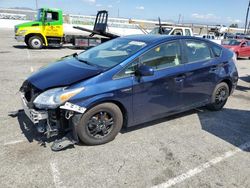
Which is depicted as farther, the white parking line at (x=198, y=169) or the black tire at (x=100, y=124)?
the black tire at (x=100, y=124)

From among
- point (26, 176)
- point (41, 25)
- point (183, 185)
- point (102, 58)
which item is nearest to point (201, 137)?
point (183, 185)

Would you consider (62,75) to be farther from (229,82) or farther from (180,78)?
(229,82)

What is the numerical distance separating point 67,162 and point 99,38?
48.5 feet

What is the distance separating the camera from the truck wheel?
14.6 m

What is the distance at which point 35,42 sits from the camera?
14.8 metres

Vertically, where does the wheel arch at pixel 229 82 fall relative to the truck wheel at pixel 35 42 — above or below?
below

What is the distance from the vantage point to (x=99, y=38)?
1700 cm

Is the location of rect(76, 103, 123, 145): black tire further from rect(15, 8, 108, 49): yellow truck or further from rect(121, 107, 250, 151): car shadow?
rect(15, 8, 108, 49): yellow truck

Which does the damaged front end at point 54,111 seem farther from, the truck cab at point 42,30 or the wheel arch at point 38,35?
the wheel arch at point 38,35

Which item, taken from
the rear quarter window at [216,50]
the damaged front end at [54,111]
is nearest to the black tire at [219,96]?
the rear quarter window at [216,50]

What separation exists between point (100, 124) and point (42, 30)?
12899mm

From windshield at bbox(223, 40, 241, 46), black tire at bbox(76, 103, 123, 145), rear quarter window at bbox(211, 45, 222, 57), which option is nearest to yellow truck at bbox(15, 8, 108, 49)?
windshield at bbox(223, 40, 241, 46)

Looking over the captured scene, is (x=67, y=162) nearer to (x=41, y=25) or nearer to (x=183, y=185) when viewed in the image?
(x=183, y=185)

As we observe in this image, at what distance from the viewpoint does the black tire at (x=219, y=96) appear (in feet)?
16.5
